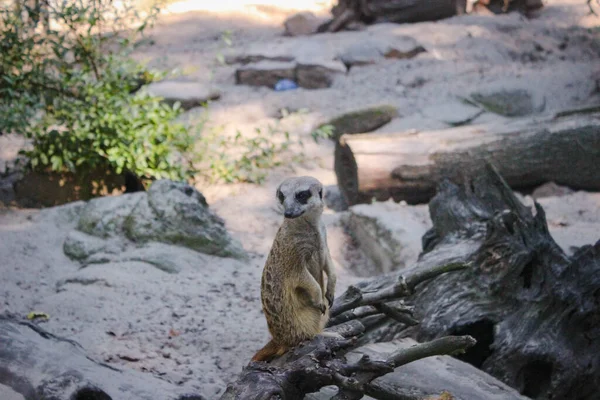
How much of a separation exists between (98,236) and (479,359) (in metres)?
2.19

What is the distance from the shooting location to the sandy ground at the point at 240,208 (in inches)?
119

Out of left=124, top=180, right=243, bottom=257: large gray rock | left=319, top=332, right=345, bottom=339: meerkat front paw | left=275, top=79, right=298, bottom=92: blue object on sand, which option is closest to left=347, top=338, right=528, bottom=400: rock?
left=319, top=332, right=345, bottom=339: meerkat front paw

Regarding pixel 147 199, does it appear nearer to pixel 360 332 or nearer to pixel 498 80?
pixel 360 332

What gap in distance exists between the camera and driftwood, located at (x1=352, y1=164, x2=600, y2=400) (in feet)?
8.79

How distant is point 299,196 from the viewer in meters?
2.08

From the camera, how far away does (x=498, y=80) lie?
680 cm

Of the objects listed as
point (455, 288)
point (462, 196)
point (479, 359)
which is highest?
point (462, 196)

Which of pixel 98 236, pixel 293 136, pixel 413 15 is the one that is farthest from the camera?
pixel 413 15

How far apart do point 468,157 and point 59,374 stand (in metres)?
3.20

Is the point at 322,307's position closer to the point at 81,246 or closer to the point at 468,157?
the point at 81,246

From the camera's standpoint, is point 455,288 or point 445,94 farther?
point 445,94

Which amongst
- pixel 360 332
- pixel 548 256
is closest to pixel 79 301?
pixel 360 332

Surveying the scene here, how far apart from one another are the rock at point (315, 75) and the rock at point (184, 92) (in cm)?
93

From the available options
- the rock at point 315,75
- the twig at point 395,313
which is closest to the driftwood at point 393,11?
the rock at point 315,75
